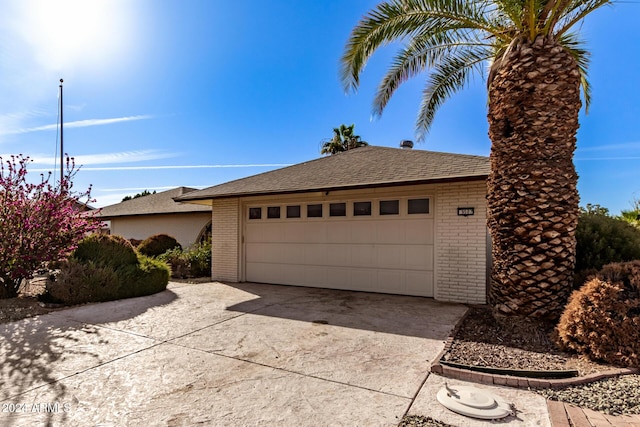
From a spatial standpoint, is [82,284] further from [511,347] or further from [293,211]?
[511,347]

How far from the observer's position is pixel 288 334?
4965mm

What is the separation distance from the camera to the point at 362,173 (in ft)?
26.5

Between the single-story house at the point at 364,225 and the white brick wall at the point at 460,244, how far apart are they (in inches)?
0.8

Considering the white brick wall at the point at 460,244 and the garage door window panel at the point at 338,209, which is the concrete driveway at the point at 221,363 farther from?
the garage door window panel at the point at 338,209

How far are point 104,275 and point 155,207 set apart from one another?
11847mm

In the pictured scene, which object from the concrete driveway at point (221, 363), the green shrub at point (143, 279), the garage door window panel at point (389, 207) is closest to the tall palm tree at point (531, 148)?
the concrete driveway at point (221, 363)

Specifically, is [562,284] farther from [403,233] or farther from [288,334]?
[288,334]

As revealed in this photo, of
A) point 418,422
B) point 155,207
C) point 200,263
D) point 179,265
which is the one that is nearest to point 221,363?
point 418,422

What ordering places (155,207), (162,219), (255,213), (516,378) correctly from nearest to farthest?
(516,378)
(255,213)
(162,219)
(155,207)

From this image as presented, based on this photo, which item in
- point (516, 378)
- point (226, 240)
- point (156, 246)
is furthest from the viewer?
point (156, 246)

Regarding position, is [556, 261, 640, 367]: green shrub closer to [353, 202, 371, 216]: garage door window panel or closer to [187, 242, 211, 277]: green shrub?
[353, 202, 371, 216]: garage door window panel

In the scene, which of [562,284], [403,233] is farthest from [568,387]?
[403,233]

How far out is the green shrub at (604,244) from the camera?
20.1 feet

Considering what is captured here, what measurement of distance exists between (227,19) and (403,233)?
6929mm
